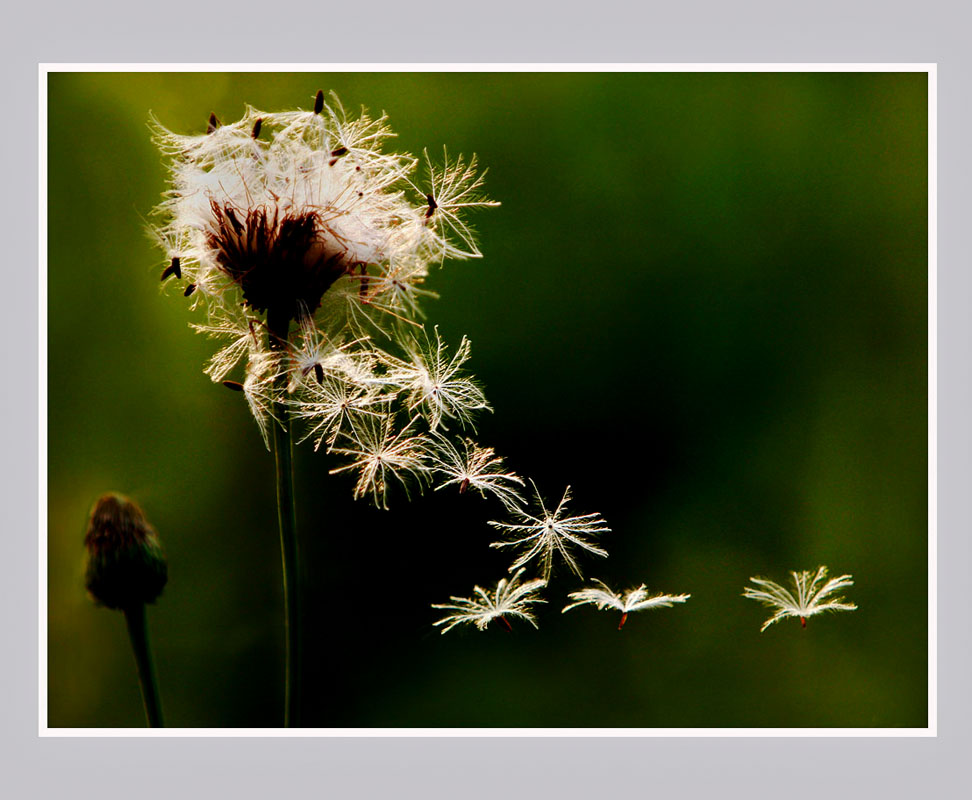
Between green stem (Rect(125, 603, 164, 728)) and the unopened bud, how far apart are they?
0.07ft

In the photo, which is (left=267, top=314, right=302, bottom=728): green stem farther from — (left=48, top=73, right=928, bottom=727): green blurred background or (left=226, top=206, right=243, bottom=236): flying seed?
(left=48, top=73, right=928, bottom=727): green blurred background

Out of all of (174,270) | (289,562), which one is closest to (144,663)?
(289,562)

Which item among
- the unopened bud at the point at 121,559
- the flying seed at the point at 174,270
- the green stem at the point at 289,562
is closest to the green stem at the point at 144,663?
the unopened bud at the point at 121,559

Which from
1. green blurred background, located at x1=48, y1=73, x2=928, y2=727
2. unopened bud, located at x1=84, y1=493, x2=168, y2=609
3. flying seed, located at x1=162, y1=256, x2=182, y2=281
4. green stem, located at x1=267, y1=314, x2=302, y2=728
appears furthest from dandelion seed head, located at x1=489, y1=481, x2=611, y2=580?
flying seed, located at x1=162, y1=256, x2=182, y2=281

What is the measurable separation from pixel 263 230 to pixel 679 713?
166 centimetres

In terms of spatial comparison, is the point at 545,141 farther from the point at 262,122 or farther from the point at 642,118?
the point at 262,122

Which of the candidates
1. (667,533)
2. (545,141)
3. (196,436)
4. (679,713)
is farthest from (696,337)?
(196,436)

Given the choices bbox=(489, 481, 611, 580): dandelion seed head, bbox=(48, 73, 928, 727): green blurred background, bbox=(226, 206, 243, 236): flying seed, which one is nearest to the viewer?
bbox=(226, 206, 243, 236): flying seed

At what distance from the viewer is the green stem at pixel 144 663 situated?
1.25 metres

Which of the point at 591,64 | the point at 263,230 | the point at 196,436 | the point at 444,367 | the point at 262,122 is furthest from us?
the point at 196,436

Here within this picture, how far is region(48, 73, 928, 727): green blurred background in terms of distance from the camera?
1.98 metres

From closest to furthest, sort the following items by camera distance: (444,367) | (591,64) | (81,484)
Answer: (444,367) → (591,64) → (81,484)

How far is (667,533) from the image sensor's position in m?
2.05

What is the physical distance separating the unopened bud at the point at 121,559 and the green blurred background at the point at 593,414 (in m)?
0.68
